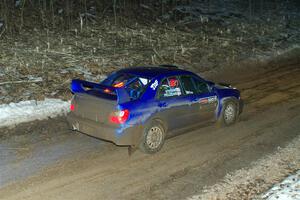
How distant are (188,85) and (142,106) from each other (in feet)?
5.43

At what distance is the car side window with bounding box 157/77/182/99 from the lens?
939 centimetres

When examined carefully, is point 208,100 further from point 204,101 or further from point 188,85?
point 188,85

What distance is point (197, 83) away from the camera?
1034cm

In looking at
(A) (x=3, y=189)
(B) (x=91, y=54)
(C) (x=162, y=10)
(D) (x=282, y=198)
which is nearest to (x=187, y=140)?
(D) (x=282, y=198)

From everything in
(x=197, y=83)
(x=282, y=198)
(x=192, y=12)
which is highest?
(x=192, y=12)

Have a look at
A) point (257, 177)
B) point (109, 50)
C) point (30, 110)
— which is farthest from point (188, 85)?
point (109, 50)

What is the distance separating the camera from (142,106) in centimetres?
886

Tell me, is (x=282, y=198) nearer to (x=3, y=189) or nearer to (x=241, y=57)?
(x=3, y=189)

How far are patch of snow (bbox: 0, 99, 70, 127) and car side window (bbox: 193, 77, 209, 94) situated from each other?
3.80 m

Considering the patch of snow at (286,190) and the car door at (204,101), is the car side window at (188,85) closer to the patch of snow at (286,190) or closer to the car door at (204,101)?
the car door at (204,101)

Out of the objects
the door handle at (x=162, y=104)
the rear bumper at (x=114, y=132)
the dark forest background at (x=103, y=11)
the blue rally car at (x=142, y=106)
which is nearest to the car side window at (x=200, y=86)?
the blue rally car at (x=142, y=106)

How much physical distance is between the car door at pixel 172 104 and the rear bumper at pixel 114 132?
0.73 m

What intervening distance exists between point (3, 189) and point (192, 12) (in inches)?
916

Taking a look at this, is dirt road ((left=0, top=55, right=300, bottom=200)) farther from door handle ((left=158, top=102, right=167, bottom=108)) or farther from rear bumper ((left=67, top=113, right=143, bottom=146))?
door handle ((left=158, top=102, right=167, bottom=108))
